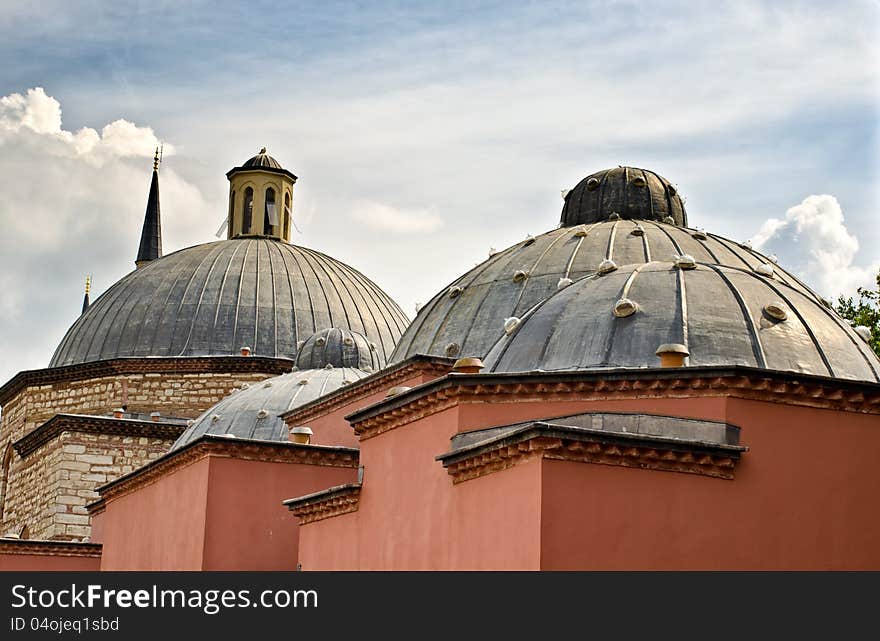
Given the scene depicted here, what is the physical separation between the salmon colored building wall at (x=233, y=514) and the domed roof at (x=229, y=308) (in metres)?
11.4

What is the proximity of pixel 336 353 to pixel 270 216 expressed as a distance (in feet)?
Answer: 33.6

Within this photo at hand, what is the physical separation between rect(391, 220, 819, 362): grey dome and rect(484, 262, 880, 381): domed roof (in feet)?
15.0

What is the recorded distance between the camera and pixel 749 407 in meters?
13.2

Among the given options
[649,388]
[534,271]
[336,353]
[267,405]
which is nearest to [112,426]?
[336,353]

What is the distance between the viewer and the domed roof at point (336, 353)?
79.4 ft

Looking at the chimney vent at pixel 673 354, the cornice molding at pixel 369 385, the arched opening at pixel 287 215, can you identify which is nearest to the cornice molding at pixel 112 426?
the cornice molding at pixel 369 385

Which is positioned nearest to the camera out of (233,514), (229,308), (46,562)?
(233,514)

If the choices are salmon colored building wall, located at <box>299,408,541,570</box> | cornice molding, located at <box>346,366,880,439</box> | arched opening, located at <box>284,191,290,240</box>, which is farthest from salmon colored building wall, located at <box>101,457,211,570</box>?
arched opening, located at <box>284,191,290,240</box>

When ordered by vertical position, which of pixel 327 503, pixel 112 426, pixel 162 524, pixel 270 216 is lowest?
pixel 327 503

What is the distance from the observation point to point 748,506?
1281cm

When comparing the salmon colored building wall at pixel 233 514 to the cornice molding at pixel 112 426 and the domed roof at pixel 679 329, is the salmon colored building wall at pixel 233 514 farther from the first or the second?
the cornice molding at pixel 112 426

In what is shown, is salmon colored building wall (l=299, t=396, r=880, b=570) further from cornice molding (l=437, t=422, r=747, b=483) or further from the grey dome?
the grey dome

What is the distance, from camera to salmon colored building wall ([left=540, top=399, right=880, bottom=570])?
1215 centimetres

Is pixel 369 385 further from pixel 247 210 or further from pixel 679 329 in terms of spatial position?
pixel 247 210
